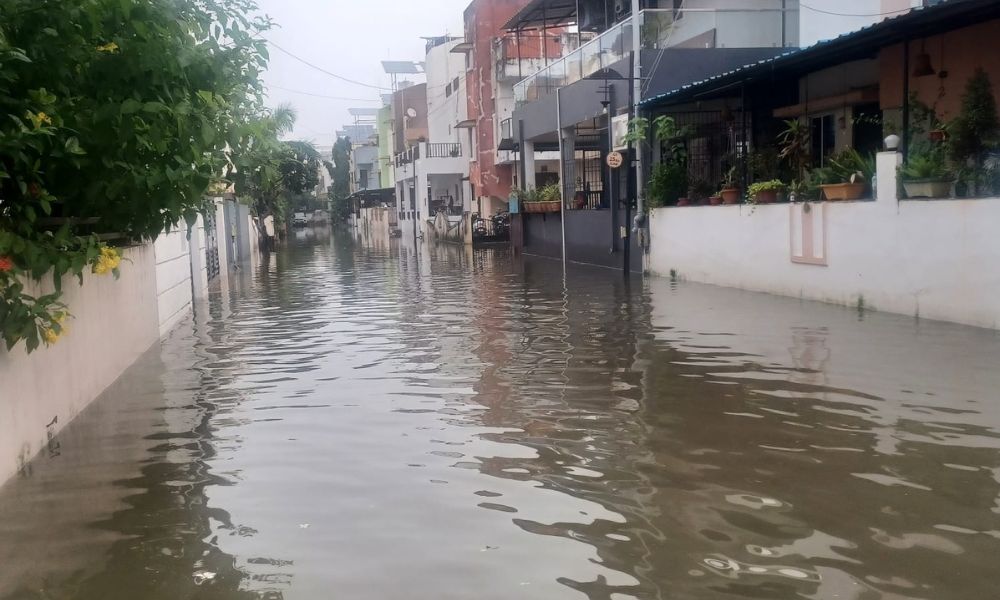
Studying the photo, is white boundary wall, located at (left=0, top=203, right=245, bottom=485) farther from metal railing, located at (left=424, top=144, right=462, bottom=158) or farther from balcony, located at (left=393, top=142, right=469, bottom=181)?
metal railing, located at (left=424, top=144, right=462, bottom=158)

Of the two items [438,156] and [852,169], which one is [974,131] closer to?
[852,169]

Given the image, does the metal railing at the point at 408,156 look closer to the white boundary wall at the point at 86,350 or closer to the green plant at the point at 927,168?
the white boundary wall at the point at 86,350

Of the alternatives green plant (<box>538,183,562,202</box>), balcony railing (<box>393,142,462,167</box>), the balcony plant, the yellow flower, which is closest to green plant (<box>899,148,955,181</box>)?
the yellow flower

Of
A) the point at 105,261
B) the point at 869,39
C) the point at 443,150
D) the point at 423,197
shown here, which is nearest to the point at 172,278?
the point at 105,261

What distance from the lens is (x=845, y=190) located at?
1383 cm

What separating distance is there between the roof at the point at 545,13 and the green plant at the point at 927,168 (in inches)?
727

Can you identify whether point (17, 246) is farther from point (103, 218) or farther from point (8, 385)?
point (103, 218)

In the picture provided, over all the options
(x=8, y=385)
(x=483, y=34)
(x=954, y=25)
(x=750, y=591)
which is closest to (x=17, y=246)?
(x=8, y=385)

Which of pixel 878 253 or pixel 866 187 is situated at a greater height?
pixel 866 187

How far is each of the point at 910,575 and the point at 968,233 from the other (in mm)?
8109

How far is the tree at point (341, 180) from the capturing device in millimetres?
101812

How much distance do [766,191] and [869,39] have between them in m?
3.54

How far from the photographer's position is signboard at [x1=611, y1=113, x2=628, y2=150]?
69.2 feet

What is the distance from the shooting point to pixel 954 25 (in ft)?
43.1
